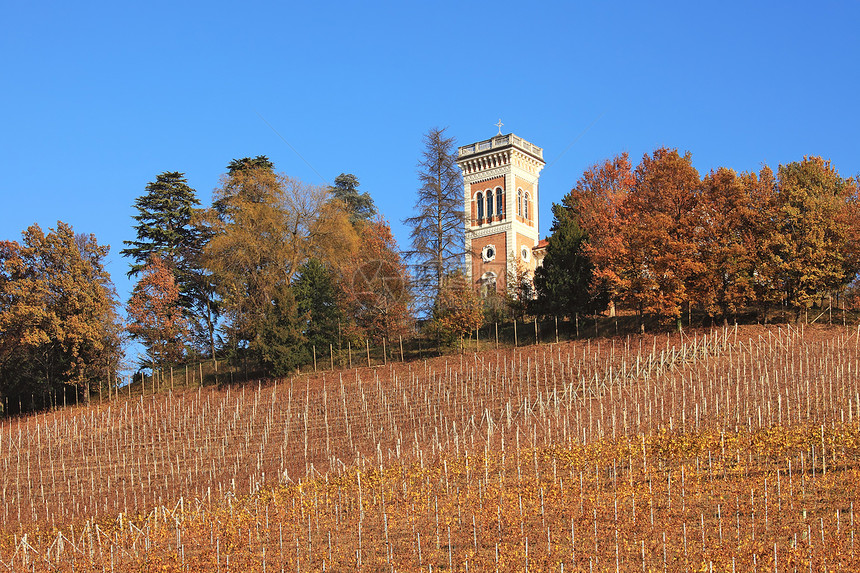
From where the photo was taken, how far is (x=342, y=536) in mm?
19688

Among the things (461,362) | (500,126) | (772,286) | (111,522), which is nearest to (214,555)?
(111,522)

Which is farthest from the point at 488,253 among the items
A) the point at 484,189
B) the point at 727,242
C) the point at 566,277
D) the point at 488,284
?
the point at 727,242

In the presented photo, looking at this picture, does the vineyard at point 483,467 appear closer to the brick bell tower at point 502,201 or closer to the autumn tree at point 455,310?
the autumn tree at point 455,310

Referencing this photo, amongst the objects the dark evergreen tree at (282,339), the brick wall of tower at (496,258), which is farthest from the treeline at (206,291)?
the brick wall of tower at (496,258)

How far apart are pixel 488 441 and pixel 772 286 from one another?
18994 mm

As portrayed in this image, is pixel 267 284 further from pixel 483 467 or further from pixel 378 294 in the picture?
pixel 483 467

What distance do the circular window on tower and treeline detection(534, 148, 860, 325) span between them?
16665mm

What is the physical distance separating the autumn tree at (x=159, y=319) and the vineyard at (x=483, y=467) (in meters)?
5.99

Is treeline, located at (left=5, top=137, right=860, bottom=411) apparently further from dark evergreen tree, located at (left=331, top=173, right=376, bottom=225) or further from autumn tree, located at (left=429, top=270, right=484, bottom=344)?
dark evergreen tree, located at (left=331, top=173, right=376, bottom=225)

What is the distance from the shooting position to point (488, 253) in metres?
60.6

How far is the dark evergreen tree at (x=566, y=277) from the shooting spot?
43.5m

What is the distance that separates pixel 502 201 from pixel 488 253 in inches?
147

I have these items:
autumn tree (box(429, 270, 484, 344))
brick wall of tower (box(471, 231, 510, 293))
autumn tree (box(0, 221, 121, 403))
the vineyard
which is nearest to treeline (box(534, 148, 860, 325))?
the vineyard

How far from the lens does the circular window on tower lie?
60.2 metres
